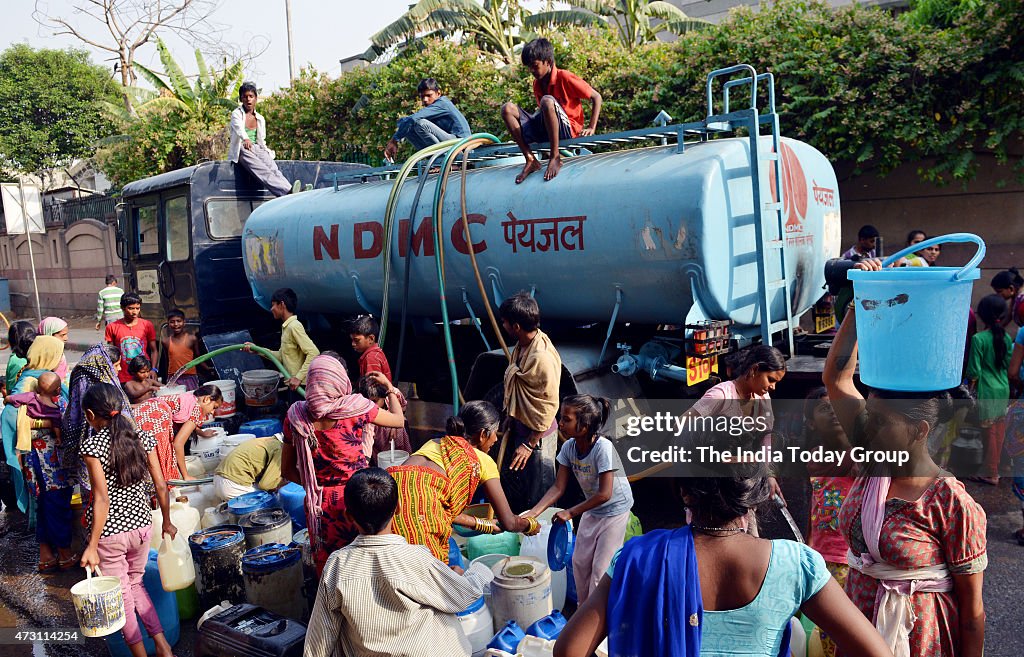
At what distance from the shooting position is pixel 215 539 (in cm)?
408

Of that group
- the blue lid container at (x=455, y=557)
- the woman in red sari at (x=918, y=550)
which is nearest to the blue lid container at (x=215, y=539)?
the blue lid container at (x=455, y=557)

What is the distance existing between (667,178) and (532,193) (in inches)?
39.1

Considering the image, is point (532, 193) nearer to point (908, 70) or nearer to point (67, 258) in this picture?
point (908, 70)

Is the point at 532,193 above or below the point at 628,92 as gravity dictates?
below

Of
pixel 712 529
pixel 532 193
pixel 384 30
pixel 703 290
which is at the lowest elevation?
pixel 712 529

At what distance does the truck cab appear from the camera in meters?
7.35

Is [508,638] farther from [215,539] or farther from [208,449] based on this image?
[208,449]

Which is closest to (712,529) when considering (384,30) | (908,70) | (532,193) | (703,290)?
(703,290)

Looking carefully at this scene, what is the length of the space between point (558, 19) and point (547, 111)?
10.9 meters

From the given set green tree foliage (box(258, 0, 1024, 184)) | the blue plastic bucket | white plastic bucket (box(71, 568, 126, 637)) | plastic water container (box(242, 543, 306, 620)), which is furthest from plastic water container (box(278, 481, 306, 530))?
green tree foliage (box(258, 0, 1024, 184))

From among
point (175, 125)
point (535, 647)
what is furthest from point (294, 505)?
point (175, 125)

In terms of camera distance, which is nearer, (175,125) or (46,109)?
(175,125)

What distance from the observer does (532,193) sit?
502cm

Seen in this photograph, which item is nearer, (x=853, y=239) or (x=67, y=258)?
(x=853, y=239)
